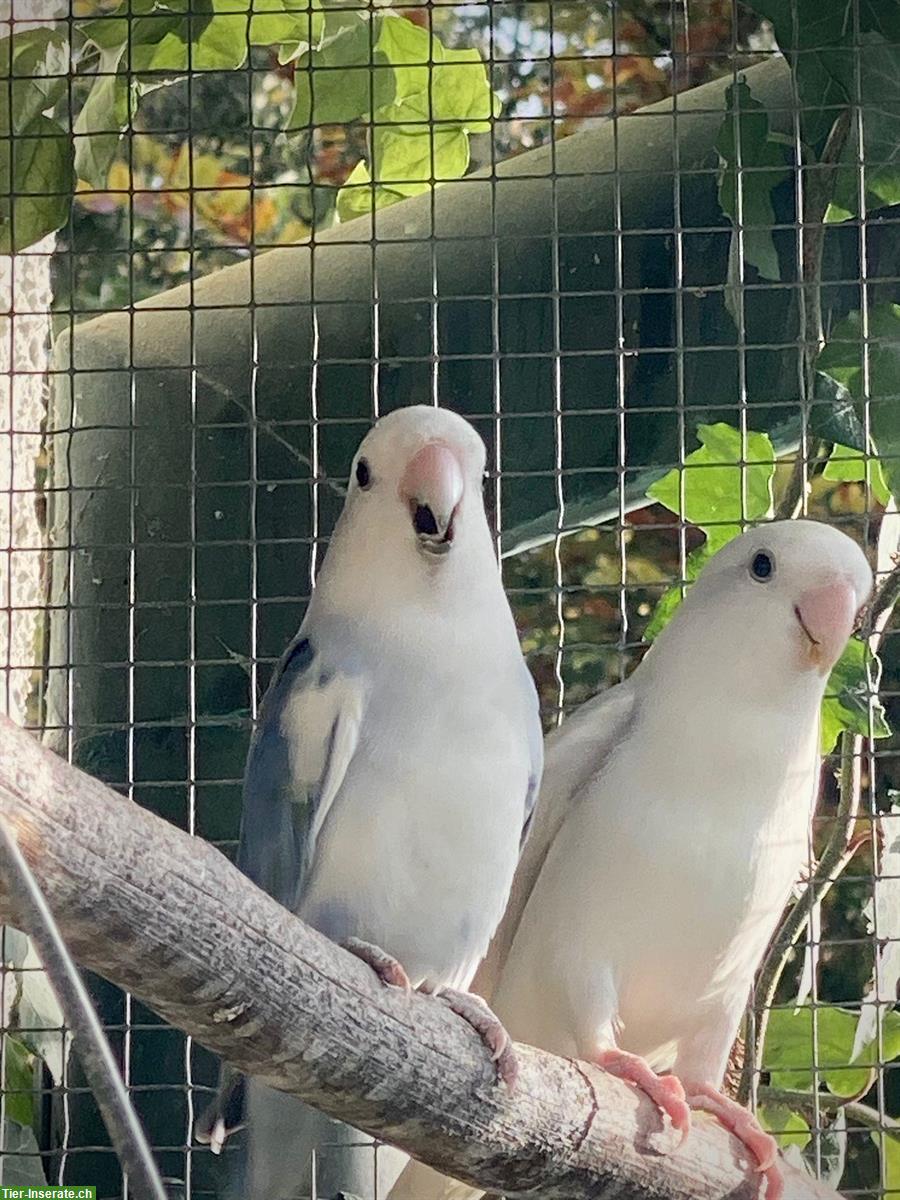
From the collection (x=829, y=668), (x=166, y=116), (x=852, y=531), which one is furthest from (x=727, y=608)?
(x=166, y=116)

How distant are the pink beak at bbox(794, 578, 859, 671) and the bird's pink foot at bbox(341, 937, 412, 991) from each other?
373 millimetres

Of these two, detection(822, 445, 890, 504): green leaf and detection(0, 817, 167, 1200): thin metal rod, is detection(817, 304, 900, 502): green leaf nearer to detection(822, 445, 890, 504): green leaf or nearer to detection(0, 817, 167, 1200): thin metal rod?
detection(822, 445, 890, 504): green leaf

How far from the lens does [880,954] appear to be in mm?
1171

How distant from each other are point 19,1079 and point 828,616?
0.69m

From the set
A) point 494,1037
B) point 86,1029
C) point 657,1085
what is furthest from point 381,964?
point 86,1029

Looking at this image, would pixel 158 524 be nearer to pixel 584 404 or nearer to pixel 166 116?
pixel 584 404

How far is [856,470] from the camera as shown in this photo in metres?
1.23

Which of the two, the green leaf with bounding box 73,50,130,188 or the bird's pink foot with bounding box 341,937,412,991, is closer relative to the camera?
the bird's pink foot with bounding box 341,937,412,991

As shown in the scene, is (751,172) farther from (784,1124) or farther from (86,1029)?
(86,1029)

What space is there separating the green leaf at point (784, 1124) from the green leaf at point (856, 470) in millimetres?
478

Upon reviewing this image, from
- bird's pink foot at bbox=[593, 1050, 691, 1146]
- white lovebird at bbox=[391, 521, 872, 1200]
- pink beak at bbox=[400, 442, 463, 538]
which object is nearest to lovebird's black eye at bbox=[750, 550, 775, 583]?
white lovebird at bbox=[391, 521, 872, 1200]

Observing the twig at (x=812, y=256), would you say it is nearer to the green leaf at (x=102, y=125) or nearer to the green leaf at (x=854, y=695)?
the green leaf at (x=854, y=695)

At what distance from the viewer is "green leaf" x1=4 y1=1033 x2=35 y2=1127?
1.17 m

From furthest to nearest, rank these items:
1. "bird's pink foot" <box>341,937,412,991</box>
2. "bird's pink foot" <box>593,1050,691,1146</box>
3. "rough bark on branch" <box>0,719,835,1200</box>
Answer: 1. "bird's pink foot" <box>593,1050,691,1146</box>
2. "bird's pink foot" <box>341,937,412,991</box>
3. "rough bark on branch" <box>0,719,835,1200</box>
